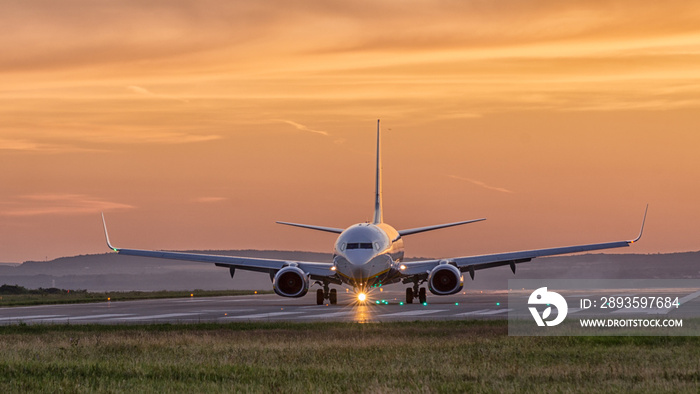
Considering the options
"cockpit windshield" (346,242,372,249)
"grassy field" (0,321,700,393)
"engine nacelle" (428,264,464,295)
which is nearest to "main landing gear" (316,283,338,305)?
"cockpit windshield" (346,242,372,249)

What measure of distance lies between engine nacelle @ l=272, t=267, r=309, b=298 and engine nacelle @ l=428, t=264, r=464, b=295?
6833 mm

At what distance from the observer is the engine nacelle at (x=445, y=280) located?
5344cm

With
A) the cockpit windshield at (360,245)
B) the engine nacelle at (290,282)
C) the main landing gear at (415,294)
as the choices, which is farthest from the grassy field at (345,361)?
the main landing gear at (415,294)

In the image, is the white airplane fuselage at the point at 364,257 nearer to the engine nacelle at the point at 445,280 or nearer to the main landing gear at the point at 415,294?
the engine nacelle at the point at 445,280

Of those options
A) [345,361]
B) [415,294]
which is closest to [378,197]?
[415,294]

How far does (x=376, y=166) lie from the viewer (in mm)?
72938

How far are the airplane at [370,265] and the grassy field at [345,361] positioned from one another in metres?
19.7

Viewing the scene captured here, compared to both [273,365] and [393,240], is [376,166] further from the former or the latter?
[273,365]

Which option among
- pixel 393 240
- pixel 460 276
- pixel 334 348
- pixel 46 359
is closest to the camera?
pixel 46 359

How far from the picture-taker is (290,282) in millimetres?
54031

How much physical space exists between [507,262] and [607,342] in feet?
104

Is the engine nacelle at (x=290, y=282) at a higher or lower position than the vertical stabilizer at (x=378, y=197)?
lower

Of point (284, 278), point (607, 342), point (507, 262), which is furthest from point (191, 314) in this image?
point (607, 342)

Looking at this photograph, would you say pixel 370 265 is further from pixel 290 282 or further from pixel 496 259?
pixel 496 259
